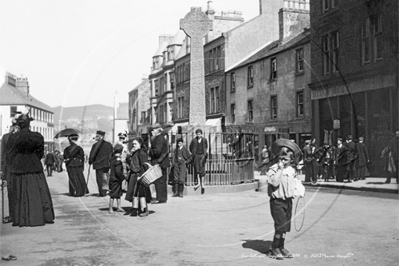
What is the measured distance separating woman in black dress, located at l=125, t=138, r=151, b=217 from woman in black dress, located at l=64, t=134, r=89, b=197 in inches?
160

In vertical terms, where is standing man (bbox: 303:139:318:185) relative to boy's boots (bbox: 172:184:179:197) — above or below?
above

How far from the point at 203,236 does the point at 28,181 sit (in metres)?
3.42

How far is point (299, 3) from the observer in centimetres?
Result: 3006

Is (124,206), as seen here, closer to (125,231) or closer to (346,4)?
(125,231)

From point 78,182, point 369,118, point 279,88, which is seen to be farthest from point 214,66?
point 78,182

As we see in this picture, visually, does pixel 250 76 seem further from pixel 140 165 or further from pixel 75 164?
pixel 140 165

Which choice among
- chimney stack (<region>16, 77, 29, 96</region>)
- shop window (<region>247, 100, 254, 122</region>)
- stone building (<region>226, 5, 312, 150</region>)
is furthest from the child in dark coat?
chimney stack (<region>16, 77, 29, 96</region>)

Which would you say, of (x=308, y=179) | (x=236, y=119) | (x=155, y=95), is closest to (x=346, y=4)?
A: (x=308, y=179)

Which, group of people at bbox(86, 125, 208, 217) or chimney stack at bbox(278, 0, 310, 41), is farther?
chimney stack at bbox(278, 0, 310, 41)

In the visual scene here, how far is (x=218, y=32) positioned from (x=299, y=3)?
31.4 feet

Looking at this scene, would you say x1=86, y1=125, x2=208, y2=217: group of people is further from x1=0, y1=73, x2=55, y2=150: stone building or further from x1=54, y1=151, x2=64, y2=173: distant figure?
x1=0, y1=73, x2=55, y2=150: stone building

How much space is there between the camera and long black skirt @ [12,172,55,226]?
7871 millimetres

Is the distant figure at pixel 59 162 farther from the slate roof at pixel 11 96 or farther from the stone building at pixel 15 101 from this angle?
the slate roof at pixel 11 96

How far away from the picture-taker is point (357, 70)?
20047 millimetres
